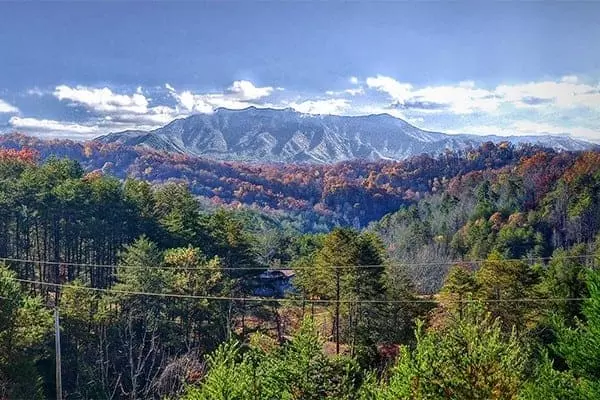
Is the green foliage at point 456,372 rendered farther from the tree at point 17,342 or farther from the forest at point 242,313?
the tree at point 17,342

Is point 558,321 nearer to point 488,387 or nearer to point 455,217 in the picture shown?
point 488,387

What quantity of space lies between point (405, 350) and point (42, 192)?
23.1 meters

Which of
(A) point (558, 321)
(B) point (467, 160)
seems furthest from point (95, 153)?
(A) point (558, 321)

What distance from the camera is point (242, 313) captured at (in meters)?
23.3

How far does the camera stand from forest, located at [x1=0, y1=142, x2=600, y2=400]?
8.62 meters

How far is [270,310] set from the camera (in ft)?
79.4

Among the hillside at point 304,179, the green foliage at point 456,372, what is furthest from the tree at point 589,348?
the hillside at point 304,179

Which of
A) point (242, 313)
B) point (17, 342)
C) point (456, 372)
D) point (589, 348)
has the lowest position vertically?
point (242, 313)

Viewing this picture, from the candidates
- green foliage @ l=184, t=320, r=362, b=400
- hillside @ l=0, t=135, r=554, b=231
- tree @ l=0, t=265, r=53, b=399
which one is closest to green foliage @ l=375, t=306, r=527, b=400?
green foliage @ l=184, t=320, r=362, b=400

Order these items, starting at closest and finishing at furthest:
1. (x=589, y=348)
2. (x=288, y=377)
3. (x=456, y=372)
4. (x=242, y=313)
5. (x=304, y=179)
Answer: (x=456, y=372), (x=288, y=377), (x=589, y=348), (x=242, y=313), (x=304, y=179)

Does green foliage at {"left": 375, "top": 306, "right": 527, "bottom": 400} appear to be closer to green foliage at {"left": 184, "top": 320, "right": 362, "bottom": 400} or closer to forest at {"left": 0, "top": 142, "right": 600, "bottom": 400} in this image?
forest at {"left": 0, "top": 142, "right": 600, "bottom": 400}

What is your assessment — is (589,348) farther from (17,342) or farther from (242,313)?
(242,313)

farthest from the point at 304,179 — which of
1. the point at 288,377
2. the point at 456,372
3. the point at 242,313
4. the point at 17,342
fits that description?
the point at 456,372

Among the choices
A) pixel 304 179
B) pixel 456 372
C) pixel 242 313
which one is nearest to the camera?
pixel 456 372
